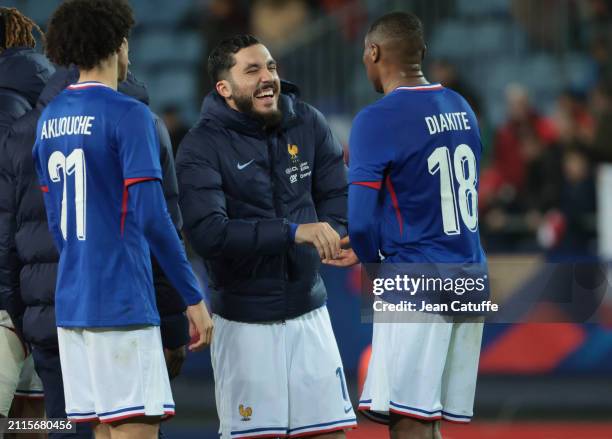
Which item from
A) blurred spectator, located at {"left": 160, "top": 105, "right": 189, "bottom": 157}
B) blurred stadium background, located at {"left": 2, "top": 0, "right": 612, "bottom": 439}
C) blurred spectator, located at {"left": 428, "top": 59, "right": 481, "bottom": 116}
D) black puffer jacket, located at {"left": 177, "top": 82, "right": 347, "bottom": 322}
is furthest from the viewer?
blurred spectator, located at {"left": 428, "top": 59, "right": 481, "bottom": 116}

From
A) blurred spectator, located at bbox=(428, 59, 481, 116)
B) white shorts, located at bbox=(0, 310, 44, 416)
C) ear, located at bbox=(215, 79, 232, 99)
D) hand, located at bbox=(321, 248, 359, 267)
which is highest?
blurred spectator, located at bbox=(428, 59, 481, 116)

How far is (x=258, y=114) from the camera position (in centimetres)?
484

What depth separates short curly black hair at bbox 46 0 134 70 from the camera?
397cm

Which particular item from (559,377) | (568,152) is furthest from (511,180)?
(559,377)

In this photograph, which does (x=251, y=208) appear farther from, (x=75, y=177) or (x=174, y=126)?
(x=174, y=126)

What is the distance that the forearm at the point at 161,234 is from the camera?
389cm

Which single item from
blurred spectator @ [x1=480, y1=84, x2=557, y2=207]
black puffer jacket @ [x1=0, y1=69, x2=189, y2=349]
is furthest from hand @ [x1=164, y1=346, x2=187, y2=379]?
blurred spectator @ [x1=480, y1=84, x2=557, y2=207]

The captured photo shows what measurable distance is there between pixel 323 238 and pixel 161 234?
0.79 m

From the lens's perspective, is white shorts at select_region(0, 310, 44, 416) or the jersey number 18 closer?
the jersey number 18

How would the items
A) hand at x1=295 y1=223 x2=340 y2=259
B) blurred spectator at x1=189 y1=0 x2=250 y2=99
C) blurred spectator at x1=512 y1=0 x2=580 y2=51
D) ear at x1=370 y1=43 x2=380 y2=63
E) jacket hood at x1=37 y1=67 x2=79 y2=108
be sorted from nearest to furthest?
1. jacket hood at x1=37 y1=67 x2=79 y2=108
2. hand at x1=295 y1=223 x2=340 y2=259
3. ear at x1=370 y1=43 x2=380 y2=63
4. blurred spectator at x1=512 y1=0 x2=580 y2=51
5. blurred spectator at x1=189 y1=0 x2=250 y2=99

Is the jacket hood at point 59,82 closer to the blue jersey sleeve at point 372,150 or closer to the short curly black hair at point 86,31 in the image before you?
the short curly black hair at point 86,31

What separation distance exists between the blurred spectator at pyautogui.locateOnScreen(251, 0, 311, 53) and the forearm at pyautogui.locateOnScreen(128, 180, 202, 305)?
331 inches

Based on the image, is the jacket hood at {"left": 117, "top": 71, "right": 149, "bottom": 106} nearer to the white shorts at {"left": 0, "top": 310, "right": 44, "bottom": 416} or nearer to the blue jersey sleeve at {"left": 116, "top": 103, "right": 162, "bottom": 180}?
the blue jersey sleeve at {"left": 116, "top": 103, "right": 162, "bottom": 180}

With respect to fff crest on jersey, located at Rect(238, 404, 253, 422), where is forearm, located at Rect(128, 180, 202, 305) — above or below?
above
